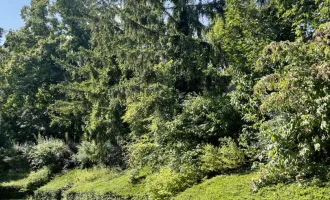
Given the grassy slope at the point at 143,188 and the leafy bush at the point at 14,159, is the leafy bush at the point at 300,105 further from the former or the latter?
the leafy bush at the point at 14,159

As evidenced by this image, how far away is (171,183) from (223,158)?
1316mm

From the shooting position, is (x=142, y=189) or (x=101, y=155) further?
(x=101, y=155)

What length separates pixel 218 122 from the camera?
7.58m

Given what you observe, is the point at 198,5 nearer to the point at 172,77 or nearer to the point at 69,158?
the point at 172,77

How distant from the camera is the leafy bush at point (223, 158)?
6641 mm

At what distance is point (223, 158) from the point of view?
21.9ft

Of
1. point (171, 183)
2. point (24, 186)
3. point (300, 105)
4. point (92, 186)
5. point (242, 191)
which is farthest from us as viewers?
point (24, 186)

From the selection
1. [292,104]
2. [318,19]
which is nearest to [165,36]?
[318,19]

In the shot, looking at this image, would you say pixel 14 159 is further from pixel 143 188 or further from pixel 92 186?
pixel 143 188

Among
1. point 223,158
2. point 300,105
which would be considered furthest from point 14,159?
point 300,105

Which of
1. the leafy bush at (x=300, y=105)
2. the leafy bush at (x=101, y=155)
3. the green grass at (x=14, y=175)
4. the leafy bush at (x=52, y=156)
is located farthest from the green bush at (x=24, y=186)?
the leafy bush at (x=300, y=105)

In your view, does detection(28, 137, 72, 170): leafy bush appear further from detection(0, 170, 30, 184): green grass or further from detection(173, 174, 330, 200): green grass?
detection(173, 174, 330, 200): green grass

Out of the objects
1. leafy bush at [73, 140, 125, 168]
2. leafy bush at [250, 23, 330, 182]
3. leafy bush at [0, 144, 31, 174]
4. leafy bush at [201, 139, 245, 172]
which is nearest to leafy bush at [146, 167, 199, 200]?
leafy bush at [201, 139, 245, 172]

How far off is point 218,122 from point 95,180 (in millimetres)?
5739
